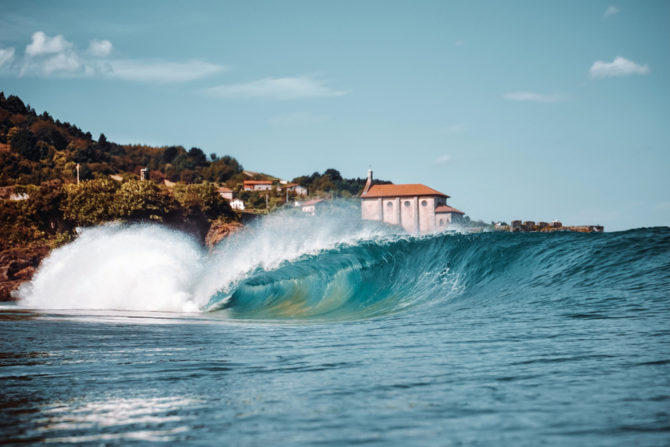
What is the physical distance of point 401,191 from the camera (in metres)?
118

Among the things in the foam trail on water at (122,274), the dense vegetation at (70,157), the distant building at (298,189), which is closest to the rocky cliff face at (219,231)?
the dense vegetation at (70,157)

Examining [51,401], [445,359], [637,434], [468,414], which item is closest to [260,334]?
[445,359]

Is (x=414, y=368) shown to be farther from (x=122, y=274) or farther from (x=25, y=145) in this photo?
(x=25, y=145)

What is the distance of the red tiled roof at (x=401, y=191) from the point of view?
117062mm

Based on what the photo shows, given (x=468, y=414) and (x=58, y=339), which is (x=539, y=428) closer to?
(x=468, y=414)

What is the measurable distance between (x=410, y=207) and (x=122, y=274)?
318ft

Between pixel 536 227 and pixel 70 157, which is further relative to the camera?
pixel 70 157

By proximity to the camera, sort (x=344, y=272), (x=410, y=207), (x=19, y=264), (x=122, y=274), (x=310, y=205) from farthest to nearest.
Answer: (x=310, y=205) < (x=410, y=207) < (x=19, y=264) < (x=122, y=274) < (x=344, y=272)

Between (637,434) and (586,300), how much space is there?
7100 millimetres

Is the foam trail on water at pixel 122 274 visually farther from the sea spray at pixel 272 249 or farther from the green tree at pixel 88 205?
the green tree at pixel 88 205

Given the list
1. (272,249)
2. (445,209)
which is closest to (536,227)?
(445,209)

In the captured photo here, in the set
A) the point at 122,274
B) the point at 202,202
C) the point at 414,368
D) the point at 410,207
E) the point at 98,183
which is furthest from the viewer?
the point at 410,207

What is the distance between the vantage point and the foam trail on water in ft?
69.1

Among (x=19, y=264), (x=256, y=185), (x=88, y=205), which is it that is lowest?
(x=19, y=264)
